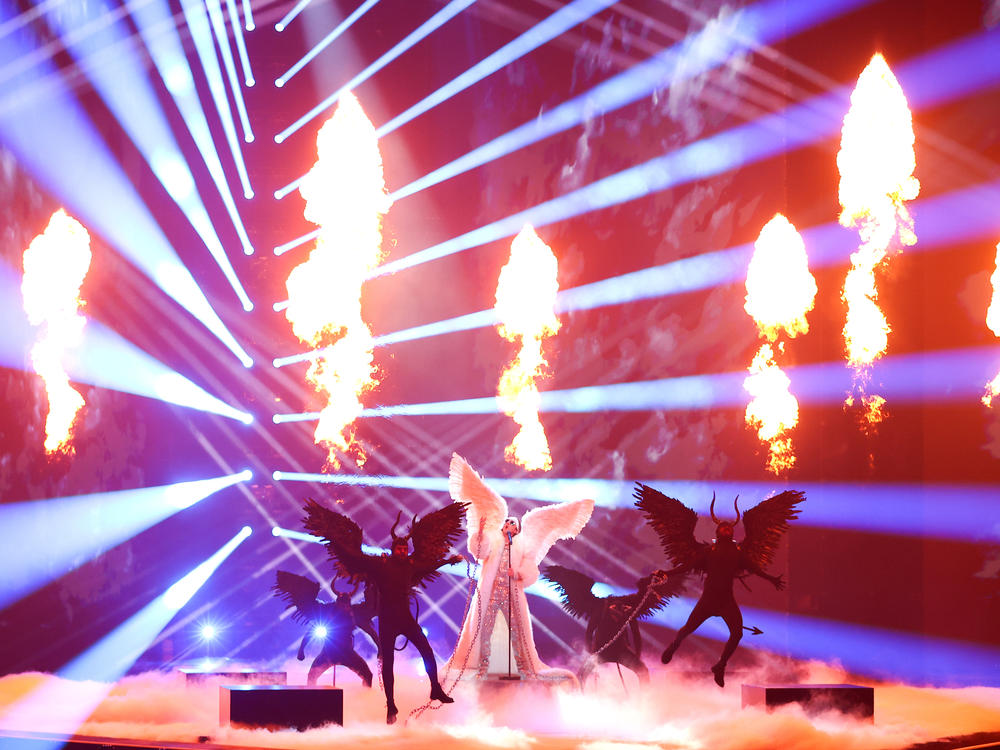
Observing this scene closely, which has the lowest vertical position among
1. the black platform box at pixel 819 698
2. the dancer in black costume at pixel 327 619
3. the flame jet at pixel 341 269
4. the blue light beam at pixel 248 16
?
the black platform box at pixel 819 698

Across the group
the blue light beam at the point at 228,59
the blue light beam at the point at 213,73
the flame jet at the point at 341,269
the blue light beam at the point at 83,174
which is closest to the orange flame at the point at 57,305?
the blue light beam at the point at 83,174

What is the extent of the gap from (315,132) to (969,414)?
23.8 feet

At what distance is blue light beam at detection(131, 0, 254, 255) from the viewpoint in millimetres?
11648

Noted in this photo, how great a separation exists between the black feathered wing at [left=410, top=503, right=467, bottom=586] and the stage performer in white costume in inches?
24.5

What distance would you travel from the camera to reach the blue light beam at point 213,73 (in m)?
11.8

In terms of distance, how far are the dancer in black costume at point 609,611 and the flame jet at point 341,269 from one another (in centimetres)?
380

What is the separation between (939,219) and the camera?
10781mm

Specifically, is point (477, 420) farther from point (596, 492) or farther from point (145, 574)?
point (145, 574)

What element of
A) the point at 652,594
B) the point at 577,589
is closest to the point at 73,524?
the point at 577,589

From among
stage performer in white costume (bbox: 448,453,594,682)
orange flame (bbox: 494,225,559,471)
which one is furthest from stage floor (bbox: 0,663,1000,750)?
orange flame (bbox: 494,225,559,471)

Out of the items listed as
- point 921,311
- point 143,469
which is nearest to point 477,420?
point 143,469

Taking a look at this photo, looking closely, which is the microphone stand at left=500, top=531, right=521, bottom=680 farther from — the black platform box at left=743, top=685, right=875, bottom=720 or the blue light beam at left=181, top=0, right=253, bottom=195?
the blue light beam at left=181, top=0, right=253, bottom=195

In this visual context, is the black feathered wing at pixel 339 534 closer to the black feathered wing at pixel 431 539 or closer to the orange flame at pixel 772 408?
the black feathered wing at pixel 431 539

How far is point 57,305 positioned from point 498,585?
5604 millimetres
